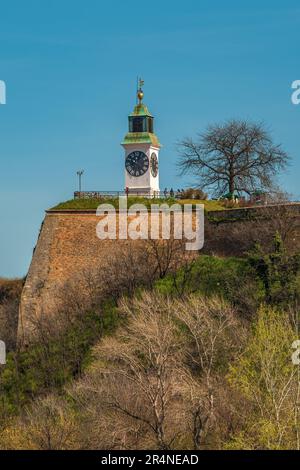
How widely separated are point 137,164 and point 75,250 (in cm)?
457

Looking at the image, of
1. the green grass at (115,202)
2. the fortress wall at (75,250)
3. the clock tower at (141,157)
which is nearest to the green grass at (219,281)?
the fortress wall at (75,250)

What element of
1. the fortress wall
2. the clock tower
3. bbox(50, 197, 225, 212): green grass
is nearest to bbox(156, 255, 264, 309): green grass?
the fortress wall

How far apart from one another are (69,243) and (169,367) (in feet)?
44.5

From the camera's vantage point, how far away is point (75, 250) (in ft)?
160

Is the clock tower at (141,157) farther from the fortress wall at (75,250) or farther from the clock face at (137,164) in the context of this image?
the fortress wall at (75,250)

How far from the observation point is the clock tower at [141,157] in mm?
51125

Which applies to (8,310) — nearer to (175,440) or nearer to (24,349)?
(24,349)

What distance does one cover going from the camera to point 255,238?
157 feet

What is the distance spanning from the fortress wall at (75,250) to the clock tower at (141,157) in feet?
8.72

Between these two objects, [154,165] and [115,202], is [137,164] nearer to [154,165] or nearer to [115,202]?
[154,165]

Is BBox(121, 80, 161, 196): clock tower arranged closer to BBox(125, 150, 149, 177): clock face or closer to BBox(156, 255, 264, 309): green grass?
BBox(125, 150, 149, 177): clock face

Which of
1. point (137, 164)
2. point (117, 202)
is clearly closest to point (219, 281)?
point (117, 202)

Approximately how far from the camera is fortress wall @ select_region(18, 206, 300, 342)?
48.4m
